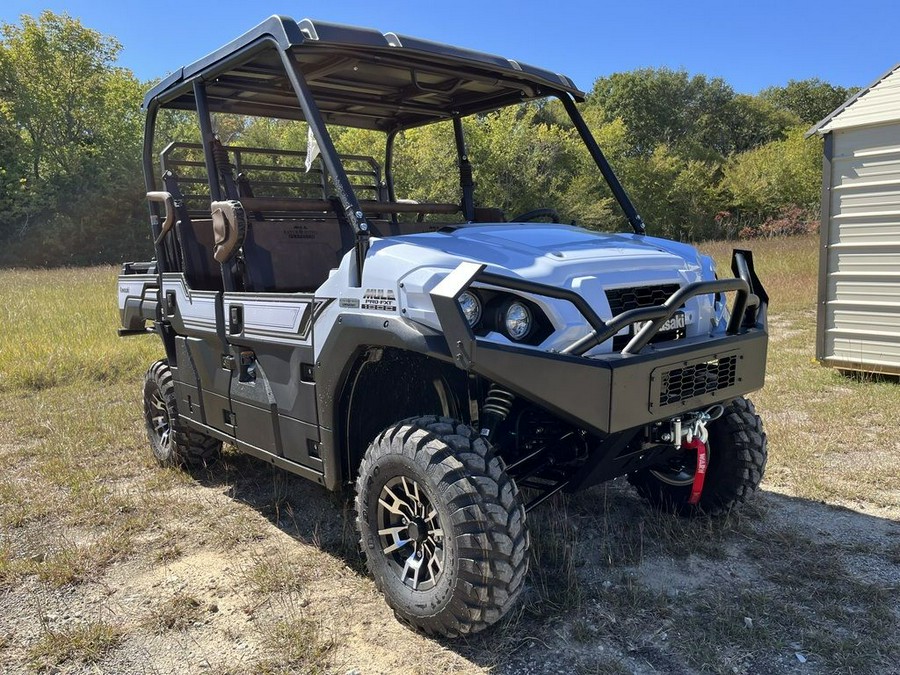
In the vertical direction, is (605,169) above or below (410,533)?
above

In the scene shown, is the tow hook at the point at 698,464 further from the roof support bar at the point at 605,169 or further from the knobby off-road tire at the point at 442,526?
the roof support bar at the point at 605,169

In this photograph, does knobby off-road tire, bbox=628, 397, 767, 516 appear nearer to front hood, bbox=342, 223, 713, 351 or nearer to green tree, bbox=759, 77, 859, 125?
front hood, bbox=342, 223, 713, 351

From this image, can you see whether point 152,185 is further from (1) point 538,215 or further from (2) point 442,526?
(2) point 442,526

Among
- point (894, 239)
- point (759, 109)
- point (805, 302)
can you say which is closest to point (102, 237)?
point (805, 302)

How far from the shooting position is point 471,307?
2668 mm

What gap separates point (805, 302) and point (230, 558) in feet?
40.1

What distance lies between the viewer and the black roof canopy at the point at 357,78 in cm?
309

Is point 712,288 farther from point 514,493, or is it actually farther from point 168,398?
point 168,398

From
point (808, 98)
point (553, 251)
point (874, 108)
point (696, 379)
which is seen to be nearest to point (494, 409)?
point (553, 251)

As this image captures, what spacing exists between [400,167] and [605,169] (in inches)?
923

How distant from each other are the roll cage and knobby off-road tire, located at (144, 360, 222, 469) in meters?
0.86

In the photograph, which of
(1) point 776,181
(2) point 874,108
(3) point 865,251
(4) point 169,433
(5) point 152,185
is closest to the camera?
(5) point 152,185

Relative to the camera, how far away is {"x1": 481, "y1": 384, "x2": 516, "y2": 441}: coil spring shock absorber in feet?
9.50

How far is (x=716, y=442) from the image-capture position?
371cm
